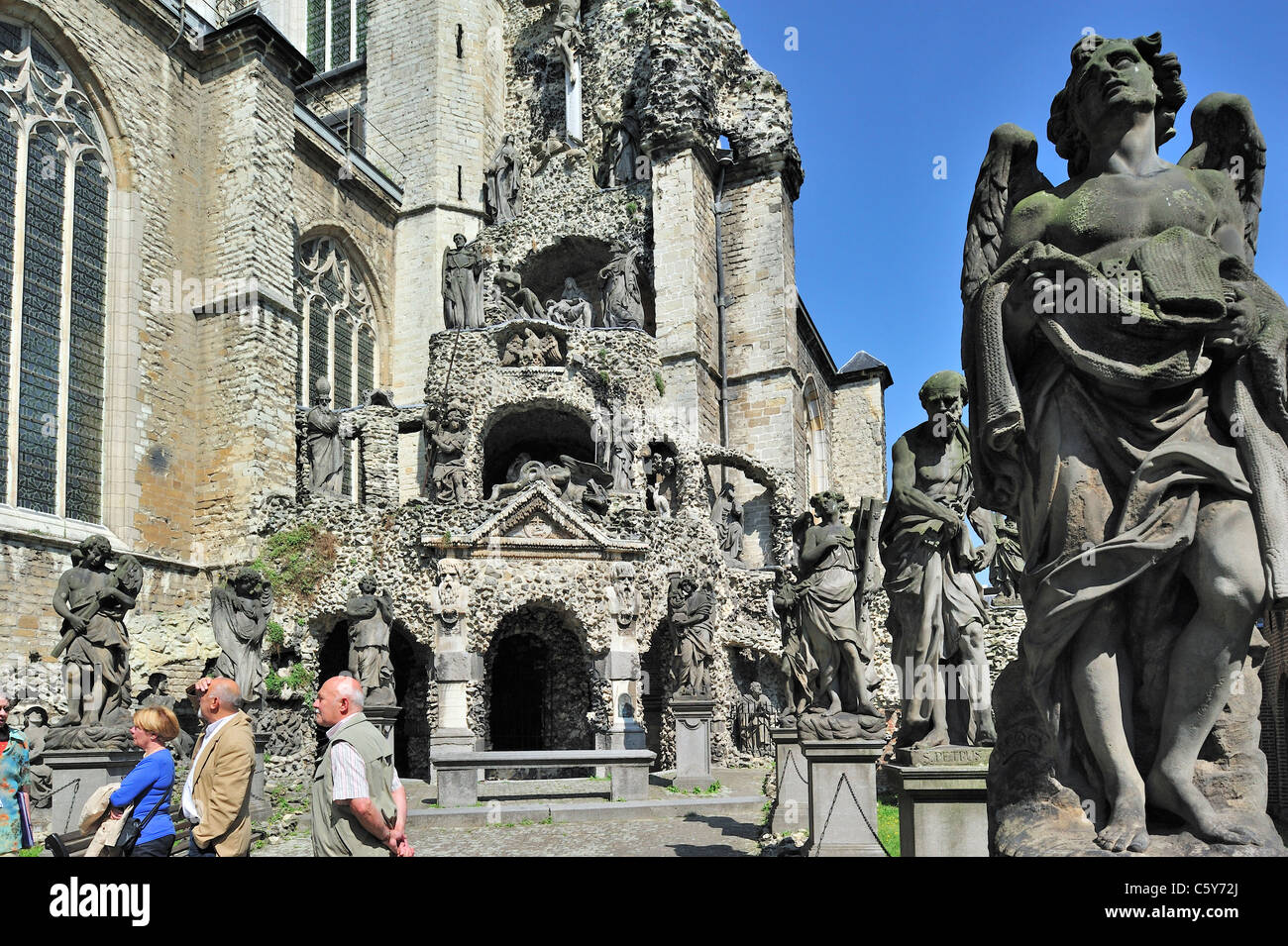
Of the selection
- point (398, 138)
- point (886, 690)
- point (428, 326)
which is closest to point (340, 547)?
point (428, 326)

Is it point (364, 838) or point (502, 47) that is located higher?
point (502, 47)

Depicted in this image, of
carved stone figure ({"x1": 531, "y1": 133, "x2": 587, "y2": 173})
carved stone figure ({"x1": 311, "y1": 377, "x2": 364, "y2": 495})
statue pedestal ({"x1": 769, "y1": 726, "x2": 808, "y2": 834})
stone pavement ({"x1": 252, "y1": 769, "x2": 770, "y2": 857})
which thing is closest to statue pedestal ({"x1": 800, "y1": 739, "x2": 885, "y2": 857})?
stone pavement ({"x1": 252, "y1": 769, "x2": 770, "y2": 857})

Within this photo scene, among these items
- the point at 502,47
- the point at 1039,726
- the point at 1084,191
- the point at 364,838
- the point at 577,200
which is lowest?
the point at 364,838

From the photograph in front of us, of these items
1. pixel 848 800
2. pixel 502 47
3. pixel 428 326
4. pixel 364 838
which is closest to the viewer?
pixel 364 838

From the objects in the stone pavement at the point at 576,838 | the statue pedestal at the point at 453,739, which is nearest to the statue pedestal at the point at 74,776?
the stone pavement at the point at 576,838

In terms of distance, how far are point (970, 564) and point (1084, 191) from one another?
2889 millimetres

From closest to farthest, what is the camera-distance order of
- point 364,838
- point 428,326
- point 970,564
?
point 364,838 < point 970,564 < point 428,326

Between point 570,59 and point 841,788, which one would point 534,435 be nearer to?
point 570,59

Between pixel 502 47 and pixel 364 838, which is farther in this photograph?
pixel 502 47

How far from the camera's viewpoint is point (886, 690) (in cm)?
2253

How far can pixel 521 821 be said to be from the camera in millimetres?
11438

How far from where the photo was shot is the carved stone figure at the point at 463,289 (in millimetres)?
24984

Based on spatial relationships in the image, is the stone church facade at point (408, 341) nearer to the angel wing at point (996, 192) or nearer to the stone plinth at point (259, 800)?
the stone plinth at point (259, 800)
